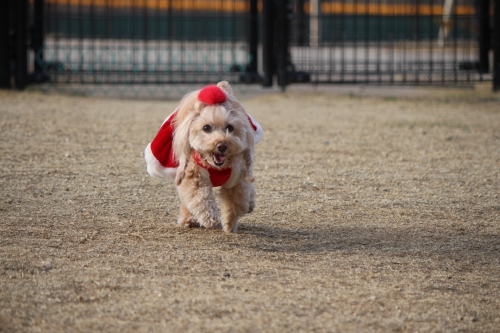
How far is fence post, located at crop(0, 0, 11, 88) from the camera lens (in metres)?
10.5

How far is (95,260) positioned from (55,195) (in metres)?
1.55

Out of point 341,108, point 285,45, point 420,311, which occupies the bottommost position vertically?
point 420,311

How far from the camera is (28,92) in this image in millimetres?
10633

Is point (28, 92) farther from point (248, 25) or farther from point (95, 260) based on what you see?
point (95, 260)

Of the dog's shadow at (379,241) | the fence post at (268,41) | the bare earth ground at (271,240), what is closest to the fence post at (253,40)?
the fence post at (268,41)

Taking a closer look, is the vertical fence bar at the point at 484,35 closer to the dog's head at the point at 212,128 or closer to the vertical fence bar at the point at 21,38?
the vertical fence bar at the point at 21,38

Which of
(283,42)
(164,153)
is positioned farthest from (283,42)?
(164,153)

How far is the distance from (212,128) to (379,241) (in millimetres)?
1153

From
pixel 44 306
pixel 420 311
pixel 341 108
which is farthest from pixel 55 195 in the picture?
pixel 341 108

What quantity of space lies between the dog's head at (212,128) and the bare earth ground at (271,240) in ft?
1.62

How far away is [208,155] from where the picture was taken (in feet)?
12.9

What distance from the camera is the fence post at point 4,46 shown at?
10.5 metres

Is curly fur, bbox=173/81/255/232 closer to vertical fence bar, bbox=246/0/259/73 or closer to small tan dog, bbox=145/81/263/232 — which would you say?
small tan dog, bbox=145/81/263/232

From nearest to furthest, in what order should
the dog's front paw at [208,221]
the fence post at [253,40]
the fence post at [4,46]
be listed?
the dog's front paw at [208,221]
the fence post at [4,46]
the fence post at [253,40]
